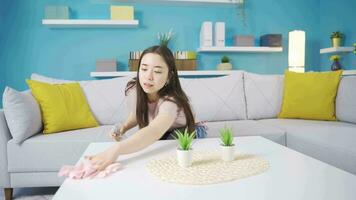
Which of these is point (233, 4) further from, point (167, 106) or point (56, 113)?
point (167, 106)

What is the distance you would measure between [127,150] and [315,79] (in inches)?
77.5

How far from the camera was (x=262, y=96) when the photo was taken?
2602mm

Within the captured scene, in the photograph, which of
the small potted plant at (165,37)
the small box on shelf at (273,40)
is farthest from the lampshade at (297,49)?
the small potted plant at (165,37)

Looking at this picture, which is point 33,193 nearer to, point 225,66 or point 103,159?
point 103,159

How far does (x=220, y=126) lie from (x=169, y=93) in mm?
917

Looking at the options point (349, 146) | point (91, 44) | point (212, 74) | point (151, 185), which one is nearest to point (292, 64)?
point (212, 74)

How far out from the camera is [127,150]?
0.99 m

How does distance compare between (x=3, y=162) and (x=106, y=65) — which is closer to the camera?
(x=3, y=162)

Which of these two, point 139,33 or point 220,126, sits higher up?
point 139,33

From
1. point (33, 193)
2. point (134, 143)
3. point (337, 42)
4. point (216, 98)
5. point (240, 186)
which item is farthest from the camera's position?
point (337, 42)

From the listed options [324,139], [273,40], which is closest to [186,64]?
[273,40]

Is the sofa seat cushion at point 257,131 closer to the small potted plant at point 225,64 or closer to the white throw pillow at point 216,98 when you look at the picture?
the white throw pillow at point 216,98

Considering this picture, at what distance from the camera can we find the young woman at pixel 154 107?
101cm

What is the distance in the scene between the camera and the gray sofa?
5.95 feet
